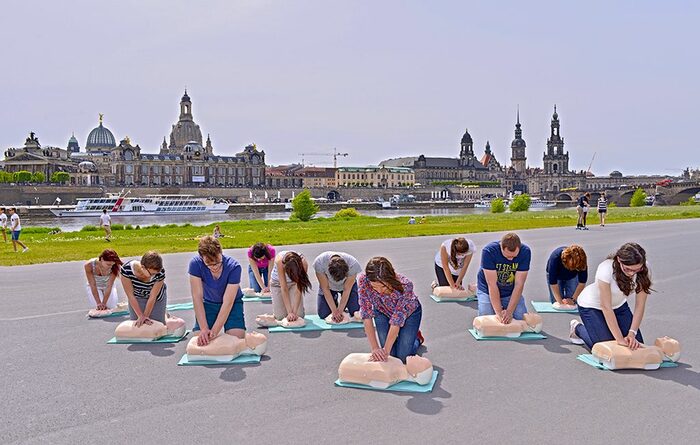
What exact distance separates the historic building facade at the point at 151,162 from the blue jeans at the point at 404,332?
420ft

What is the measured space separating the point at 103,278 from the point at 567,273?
631cm

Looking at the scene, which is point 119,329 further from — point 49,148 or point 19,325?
point 49,148

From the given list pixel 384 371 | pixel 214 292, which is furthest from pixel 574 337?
pixel 214 292

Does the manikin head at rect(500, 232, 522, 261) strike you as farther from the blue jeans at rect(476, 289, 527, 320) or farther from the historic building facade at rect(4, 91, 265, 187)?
the historic building facade at rect(4, 91, 265, 187)

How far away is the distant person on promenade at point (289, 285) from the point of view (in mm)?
7641

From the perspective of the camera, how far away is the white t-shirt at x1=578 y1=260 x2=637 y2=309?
6.03 m

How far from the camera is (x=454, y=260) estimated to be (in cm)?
932

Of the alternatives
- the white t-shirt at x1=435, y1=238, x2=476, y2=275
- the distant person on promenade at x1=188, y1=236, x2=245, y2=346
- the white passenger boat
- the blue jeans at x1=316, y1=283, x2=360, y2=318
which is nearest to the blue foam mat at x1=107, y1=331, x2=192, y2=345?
the distant person on promenade at x1=188, y1=236, x2=245, y2=346

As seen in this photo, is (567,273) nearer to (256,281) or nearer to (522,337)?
(522,337)

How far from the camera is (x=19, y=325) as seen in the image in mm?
7922

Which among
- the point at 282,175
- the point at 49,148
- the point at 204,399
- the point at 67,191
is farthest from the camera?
the point at 282,175

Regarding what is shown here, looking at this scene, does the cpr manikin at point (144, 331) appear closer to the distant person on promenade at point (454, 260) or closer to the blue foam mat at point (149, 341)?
the blue foam mat at point (149, 341)

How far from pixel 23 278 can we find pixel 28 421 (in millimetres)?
8067

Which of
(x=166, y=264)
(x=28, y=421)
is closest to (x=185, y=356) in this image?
(x=28, y=421)
